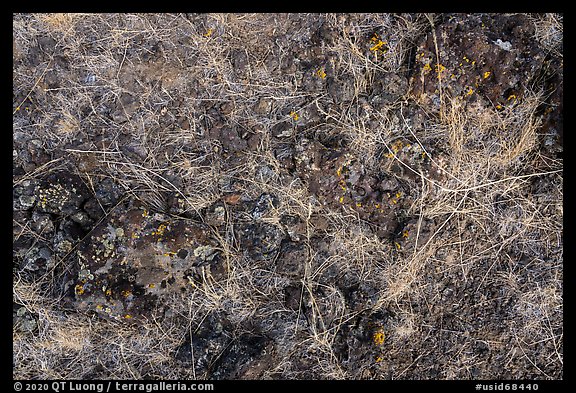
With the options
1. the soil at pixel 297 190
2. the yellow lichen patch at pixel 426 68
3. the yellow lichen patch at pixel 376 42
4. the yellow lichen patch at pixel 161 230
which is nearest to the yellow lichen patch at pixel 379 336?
the soil at pixel 297 190

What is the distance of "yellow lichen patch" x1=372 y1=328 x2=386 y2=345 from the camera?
3.36 meters

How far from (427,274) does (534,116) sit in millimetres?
1434

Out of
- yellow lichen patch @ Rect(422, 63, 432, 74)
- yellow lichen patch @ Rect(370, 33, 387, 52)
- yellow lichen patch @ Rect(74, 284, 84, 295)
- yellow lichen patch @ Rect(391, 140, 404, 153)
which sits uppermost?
yellow lichen patch @ Rect(370, 33, 387, 52)

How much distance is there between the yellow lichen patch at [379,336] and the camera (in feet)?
11.0

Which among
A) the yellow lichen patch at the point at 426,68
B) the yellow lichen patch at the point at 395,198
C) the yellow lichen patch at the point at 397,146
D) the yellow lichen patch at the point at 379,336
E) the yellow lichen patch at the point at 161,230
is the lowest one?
the yellow lichen patch at the point at 379,336

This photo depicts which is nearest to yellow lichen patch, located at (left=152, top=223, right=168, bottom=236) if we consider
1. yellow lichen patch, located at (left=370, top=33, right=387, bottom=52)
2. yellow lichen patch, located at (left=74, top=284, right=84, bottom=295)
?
yellow lichen patch, located at (left=74, top=284, right=84, bottom=295)

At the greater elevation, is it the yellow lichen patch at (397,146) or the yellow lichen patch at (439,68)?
the yellow lichen patch at (439,68)

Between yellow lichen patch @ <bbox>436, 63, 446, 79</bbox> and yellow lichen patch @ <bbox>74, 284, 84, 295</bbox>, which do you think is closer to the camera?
yellow lichen patch @ <bbox>74, 284, 84, 295</bbox>

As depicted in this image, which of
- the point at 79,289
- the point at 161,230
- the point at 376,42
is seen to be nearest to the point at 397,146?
the point at 376,42

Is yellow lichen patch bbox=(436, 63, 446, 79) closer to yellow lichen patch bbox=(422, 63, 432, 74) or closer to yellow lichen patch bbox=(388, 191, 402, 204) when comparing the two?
yellow lichen patch bbox=(422, 63, 432, 74)

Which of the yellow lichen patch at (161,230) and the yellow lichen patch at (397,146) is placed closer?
the yellow lichen patch at (161,230)

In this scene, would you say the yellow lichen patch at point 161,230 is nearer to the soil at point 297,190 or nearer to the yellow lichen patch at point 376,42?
the soil at point 297,190

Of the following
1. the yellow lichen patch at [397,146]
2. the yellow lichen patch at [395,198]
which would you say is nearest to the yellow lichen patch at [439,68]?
the yellow lichen patch at [397,146]

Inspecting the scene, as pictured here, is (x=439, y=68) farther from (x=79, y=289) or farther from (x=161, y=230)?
(x=79, y=289)
